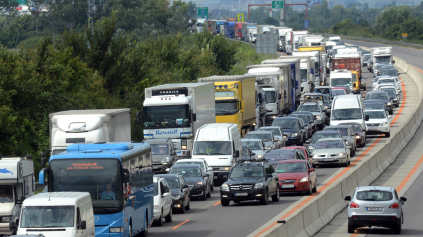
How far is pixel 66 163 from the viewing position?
55.3ft

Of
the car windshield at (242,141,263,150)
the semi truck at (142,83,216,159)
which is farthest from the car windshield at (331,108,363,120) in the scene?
the semi truck at (142,83,216,159)

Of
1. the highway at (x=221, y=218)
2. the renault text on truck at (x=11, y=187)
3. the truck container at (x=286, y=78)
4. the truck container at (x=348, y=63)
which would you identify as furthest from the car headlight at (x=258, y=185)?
the truck container at (x=348, y=63)

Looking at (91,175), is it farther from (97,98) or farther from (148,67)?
(148,67)

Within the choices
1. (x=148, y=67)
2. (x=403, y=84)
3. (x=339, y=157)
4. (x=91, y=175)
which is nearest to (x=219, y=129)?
(x=339, y=157)

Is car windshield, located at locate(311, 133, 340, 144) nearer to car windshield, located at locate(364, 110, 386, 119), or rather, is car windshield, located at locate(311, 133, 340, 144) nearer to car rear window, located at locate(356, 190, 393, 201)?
car windshield, located at locate(364, 110, 386, 119)

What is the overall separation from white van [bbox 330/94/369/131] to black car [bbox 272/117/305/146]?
211 centimetres

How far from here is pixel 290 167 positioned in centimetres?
2720

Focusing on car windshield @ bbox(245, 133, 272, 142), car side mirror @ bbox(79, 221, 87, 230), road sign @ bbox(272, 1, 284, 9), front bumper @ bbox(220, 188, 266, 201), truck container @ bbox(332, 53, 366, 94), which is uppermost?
road sign @ bbox(272, 1, 284, 9)

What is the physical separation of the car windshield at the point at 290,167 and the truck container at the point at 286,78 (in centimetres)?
2214

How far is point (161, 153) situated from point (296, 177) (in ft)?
27.1

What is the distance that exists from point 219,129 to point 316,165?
6847 millimetres

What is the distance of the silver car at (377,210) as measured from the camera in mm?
19984

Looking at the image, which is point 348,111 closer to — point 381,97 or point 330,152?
point 330,152

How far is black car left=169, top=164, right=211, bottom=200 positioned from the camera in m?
26.5
